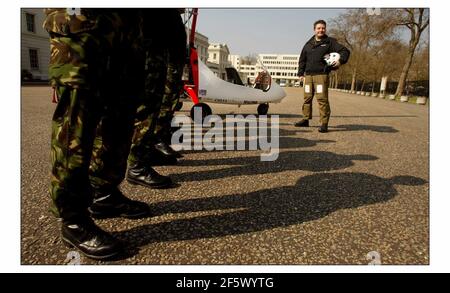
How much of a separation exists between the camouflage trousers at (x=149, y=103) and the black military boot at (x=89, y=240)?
3.03 ft

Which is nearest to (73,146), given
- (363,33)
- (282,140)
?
(282,140)

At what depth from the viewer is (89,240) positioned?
1249 mm

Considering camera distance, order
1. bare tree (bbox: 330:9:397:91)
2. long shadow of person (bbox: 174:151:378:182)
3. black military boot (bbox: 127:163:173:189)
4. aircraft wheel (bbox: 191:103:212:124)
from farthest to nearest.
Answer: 1. bare tree (bbox: 330:9:397:91)
2. aircraft wheel (bbox: 191:103:212:124)
3. long shadow of person (bbox: 174:151:378:182)
4. black military boot (bbox: 127:163:173:189)

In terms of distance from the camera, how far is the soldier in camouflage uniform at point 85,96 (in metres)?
1.11

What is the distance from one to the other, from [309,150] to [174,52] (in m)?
2.16

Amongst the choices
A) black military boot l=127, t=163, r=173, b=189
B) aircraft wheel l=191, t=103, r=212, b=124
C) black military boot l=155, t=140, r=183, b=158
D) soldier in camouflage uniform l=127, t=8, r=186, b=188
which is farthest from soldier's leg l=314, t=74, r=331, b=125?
black military boot l=127, t=163, r=173, b=189

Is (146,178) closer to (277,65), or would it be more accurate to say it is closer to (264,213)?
(264,213)

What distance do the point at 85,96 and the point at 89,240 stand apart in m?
0.69

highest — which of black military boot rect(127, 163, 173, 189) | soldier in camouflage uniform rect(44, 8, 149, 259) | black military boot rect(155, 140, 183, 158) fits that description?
soldier in camouflage uniform rect(44, 8, 149, 259)

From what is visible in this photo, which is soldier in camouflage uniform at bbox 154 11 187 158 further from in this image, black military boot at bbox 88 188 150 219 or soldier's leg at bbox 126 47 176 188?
black military boot at bbox 88 188 150 219

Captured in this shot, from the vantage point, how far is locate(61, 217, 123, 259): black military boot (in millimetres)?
1229

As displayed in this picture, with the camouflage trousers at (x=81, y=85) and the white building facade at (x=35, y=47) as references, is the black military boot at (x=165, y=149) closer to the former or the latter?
the camouflage trousers at (x=81, y=85)
